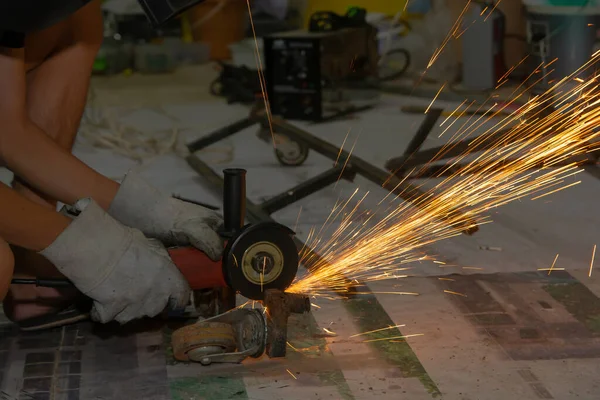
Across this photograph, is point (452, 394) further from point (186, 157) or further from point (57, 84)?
point (186, 157)

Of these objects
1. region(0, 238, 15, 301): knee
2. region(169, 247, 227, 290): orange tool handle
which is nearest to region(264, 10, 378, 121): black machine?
region(169, 247, 227, 290): orange tool handle

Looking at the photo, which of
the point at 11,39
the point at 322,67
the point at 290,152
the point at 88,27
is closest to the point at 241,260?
the point at 11,39

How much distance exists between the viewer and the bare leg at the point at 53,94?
2.87 m

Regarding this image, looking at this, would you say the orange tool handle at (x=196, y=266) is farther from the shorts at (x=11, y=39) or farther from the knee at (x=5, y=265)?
the shorts at (x=11, y=39)

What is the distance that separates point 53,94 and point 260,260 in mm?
920

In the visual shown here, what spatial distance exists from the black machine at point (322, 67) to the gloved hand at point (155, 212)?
3228 millimetres

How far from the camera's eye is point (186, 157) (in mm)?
5043

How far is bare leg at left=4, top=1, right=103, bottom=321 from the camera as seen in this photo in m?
2.87

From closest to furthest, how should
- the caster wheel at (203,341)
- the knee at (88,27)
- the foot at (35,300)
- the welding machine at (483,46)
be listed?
the caster wheel at (203,341), the foot at (35,300), the knee at (88,27), the welding machine at (483,46)

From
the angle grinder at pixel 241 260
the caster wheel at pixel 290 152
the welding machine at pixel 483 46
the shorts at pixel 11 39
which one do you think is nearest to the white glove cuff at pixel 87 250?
the angle grinder at pixel 241 260

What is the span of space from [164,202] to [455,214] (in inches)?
50.6

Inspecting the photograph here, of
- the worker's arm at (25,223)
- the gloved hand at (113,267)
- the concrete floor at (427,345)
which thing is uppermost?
the worker's arm at (25,223)

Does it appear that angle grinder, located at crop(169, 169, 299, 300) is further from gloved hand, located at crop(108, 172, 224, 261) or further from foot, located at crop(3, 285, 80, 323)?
foot, located at crop(3, 285, 80, 323)

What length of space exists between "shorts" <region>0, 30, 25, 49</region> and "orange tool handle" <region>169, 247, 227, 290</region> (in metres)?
0.69
